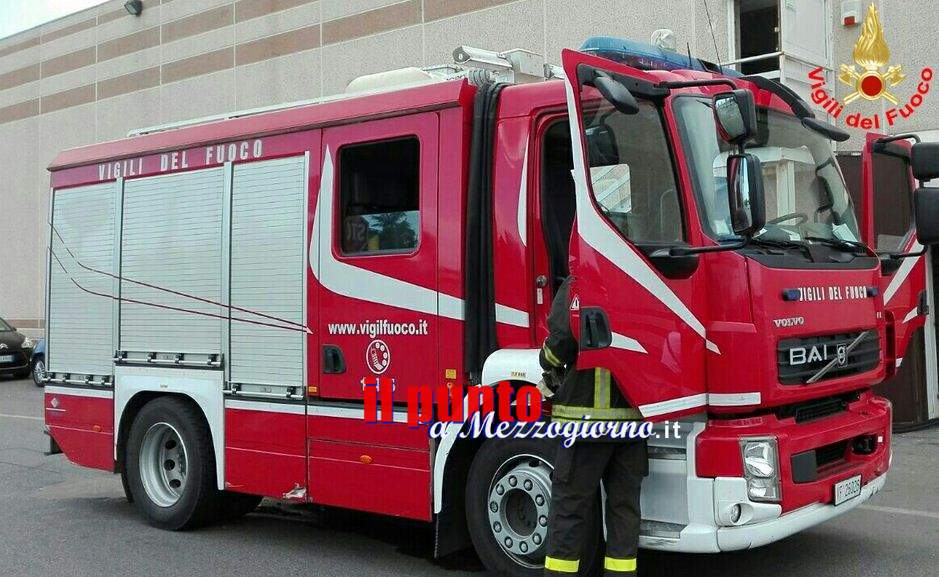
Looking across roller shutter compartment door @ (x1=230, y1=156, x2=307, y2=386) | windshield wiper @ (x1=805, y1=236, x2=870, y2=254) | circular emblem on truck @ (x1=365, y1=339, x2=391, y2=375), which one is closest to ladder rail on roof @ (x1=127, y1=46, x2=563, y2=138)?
roller shutter compartment door @ (x1=230, y1=156, x2=307, y2=386)

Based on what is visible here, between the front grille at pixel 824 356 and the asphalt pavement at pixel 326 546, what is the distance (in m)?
1.32

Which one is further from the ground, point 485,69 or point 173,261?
point 485,69

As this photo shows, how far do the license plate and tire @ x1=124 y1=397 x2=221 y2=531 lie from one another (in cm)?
434

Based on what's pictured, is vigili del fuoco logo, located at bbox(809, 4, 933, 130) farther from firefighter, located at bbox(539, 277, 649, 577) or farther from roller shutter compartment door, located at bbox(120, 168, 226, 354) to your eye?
firefighter, located at bbox(539, 277, 649, 577)

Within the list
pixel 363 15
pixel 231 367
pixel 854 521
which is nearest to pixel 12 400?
pixel 363 15

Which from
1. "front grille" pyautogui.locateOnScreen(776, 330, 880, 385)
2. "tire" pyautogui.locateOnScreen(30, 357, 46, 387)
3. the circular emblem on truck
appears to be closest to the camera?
"front grille" pyautogui.locateOnScreen(776, 330, 880, 385)

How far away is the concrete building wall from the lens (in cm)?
1489

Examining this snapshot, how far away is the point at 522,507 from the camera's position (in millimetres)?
5406

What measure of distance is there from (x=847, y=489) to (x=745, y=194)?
1834 millimetres

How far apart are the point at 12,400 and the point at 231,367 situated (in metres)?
12.7

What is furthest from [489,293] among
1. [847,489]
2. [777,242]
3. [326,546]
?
[326,546]

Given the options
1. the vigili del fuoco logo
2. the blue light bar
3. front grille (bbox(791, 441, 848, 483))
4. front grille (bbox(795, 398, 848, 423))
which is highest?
the vigili del fuoco logo

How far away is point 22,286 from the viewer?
27.4 metres

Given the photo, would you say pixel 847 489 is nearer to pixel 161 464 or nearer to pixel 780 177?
pixel 780 177
